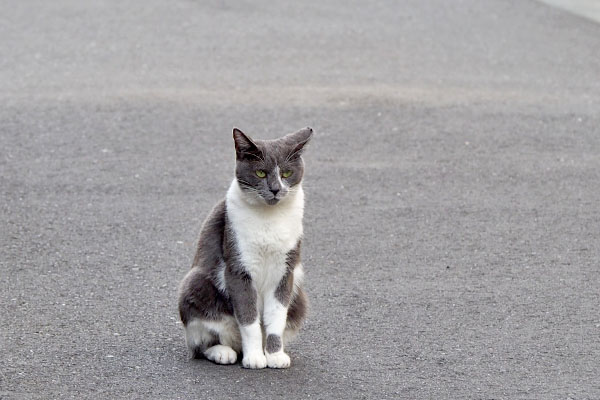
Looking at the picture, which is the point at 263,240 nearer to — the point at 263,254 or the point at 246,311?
the point at 263,254

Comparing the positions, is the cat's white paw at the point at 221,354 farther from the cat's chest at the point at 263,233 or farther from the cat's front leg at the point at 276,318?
the cat's chest at the point at 263,233

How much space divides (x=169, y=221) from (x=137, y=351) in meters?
2.58

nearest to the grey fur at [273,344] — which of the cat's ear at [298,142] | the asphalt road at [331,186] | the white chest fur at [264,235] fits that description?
the asphalt road at [331,186]

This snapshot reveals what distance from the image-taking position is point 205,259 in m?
5.67

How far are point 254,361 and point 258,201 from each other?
0.82 m

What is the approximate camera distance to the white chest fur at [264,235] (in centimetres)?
551

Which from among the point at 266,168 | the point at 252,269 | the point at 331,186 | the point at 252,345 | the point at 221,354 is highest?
the point at 266,168

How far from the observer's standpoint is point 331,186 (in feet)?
29.7

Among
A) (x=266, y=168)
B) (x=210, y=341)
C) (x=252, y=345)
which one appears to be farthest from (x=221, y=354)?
(x=266, y=168)

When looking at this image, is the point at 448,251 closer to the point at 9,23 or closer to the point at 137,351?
the point at 137,351

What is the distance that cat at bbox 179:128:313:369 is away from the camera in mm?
5500

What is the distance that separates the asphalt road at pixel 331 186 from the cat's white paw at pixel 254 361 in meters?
0.09

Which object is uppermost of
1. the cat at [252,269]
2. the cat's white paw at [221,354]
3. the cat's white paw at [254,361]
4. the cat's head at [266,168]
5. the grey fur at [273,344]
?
the cat's head at [266,168]

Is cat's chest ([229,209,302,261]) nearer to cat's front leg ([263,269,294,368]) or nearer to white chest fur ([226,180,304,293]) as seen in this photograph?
white chest fur ([226,180,304,293])
